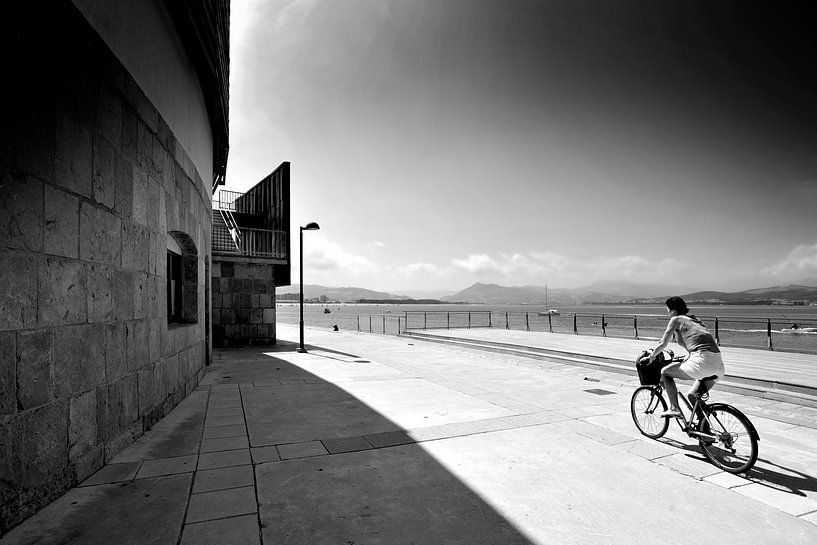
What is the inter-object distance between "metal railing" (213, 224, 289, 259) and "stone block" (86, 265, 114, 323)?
1332cm

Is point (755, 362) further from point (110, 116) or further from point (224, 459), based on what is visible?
point (110, 116)

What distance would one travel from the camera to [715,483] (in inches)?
177

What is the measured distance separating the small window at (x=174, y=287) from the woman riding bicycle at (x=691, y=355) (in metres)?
8.86

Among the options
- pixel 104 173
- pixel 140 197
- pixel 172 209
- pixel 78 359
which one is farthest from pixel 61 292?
pixel 172 209

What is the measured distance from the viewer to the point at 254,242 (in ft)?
64.1

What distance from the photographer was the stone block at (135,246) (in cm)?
559

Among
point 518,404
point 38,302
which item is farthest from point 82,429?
point 518,404

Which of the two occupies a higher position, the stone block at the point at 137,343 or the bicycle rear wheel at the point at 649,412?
the stone block at the point at 137,343

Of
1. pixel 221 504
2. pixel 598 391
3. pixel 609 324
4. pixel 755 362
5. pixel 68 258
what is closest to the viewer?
pixel 221 504

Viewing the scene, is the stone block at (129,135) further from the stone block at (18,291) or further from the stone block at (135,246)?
the stone block at (18,291)

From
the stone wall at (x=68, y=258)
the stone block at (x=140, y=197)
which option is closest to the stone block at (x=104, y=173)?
the stone wall at (x=68, y=258)

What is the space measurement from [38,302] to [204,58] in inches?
277

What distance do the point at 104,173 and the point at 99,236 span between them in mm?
713

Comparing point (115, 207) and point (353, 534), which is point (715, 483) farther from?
point (115, 207)
